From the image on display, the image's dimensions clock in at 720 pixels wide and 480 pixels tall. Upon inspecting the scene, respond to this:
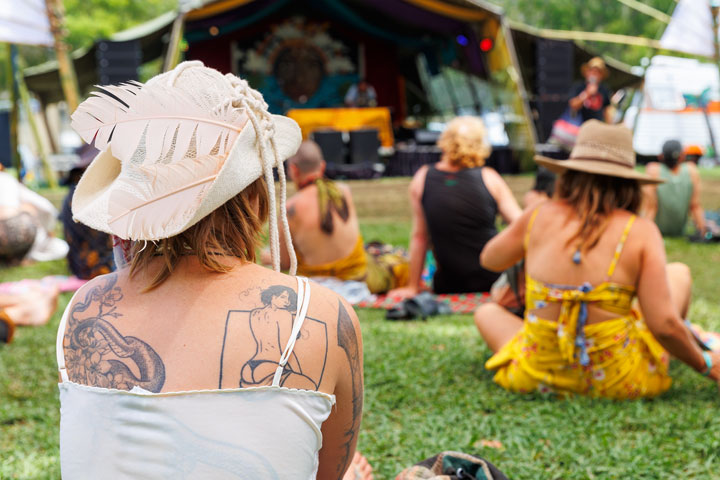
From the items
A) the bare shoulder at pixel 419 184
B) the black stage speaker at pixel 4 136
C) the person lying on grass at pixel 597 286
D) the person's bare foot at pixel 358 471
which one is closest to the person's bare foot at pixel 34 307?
the bare shoulder at pixel 419 184

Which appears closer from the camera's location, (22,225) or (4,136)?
(22,225)

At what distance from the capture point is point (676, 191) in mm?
7461

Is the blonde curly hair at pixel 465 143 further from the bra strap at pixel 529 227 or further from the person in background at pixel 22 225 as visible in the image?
the person in background at pixel 22 225

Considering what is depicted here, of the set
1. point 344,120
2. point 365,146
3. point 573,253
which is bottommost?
point 365,146

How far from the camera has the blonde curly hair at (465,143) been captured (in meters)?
4.82

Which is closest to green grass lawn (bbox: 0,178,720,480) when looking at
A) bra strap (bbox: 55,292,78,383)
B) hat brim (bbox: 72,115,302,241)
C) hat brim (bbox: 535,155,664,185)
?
hat brim (bbox: 535,155,664,185)

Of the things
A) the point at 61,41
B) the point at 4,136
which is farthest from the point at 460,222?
the point at 4,136

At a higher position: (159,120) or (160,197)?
(159,120)

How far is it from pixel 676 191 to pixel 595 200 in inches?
209

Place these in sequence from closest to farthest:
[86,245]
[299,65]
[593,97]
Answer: [86,245], [593,97], [299,65]

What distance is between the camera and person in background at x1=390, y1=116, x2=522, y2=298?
4.83 m

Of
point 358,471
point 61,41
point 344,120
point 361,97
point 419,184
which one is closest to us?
point 358,471

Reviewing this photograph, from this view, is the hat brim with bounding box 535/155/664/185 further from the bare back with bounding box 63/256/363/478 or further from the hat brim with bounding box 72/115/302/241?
the bare back with bounding box 63/256/363/478

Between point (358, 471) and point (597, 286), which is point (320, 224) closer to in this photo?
point (597, 286)
